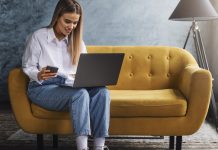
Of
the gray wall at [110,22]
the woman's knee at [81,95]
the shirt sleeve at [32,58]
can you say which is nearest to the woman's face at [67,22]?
the shirt sleeve at [32,58]

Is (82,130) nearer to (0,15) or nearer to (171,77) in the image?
(171,77)

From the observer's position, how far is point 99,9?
407 cm

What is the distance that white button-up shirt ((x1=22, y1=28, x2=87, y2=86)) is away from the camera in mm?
2275

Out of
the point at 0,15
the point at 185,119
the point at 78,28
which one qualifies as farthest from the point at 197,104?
the point at 0,15

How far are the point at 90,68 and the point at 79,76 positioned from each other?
8 centimetres

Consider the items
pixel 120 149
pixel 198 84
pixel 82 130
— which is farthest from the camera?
pixel 120 149

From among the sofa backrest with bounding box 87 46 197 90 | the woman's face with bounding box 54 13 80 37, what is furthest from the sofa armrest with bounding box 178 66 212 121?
the woman's face with bounding box 54 13 80 37

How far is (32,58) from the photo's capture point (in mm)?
2275

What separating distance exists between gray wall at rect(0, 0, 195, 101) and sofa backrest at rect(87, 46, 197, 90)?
3.87 ft

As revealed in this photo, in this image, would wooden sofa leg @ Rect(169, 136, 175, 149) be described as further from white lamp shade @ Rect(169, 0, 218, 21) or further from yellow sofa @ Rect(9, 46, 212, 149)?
white lamp shade @ Rect(169, 0, 218, 21)

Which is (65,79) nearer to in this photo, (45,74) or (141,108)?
(45,74)

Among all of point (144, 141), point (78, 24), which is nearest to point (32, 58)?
point (78, 24)

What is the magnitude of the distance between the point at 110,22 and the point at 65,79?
192cm

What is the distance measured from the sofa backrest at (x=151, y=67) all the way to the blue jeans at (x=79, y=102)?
69 centimetres
